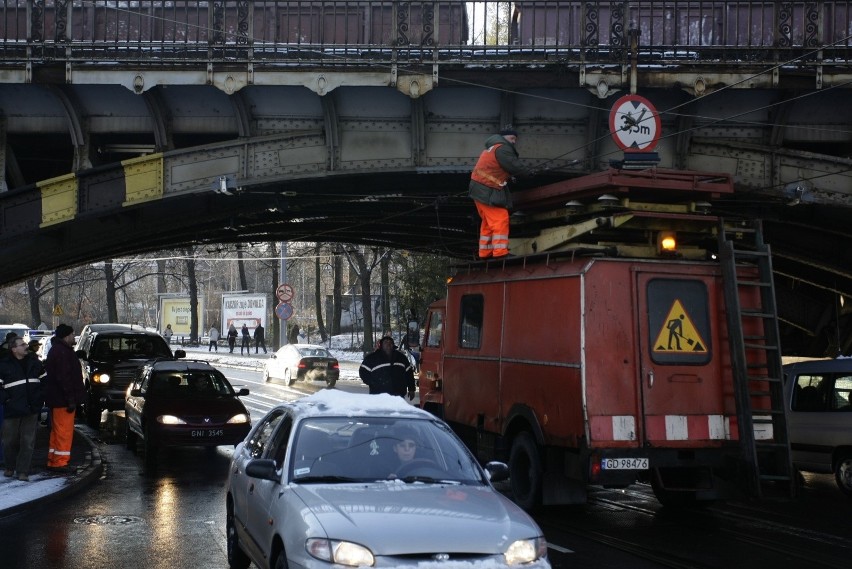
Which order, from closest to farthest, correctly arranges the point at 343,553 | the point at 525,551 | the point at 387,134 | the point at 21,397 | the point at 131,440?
the point at 343,553, the point at 525,551, the point at 21,397, the point at 131,440, the point at 387,134

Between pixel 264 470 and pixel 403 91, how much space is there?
12139 mm

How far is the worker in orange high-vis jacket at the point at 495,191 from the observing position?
13.8 m

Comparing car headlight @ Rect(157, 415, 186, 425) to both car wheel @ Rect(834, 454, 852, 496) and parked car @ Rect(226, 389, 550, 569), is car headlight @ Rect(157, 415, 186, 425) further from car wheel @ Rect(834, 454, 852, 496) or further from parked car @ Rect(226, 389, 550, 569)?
car wheel @ Rect(834, 454, 852, 496)

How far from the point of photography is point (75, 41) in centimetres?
1902

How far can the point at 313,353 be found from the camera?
3738cm

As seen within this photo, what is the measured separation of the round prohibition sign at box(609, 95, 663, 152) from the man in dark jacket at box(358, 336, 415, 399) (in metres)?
5.16

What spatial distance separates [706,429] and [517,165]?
15.8 feet

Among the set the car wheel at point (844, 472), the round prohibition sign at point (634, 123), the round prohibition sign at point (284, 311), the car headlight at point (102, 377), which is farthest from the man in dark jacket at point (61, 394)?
the round prohibition sign at point (284, 311)

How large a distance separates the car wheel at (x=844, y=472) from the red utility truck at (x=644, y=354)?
2.58 meters

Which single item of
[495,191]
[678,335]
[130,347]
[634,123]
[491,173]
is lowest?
[678,335]

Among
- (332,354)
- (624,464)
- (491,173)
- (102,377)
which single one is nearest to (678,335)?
(624,464)

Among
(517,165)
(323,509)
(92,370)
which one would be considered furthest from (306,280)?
(323,509)

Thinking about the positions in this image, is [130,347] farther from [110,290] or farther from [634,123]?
[110,290]

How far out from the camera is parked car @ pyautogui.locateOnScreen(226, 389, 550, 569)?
19.2 ft
